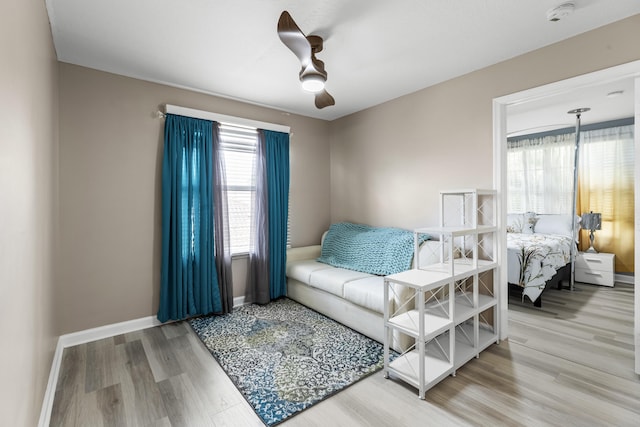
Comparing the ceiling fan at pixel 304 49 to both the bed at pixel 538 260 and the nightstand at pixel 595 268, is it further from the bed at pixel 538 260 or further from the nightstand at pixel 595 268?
the nightstand at pixel 595 268

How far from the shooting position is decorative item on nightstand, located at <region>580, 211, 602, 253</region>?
4.42 meters

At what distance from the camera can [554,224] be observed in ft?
15.4

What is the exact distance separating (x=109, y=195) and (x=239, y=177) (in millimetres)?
1294

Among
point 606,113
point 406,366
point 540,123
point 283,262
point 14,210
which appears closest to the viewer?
point 14,210

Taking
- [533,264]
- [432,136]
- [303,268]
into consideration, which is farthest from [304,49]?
[533,264]

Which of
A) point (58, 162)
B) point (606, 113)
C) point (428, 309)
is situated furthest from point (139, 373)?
point (606, 113)

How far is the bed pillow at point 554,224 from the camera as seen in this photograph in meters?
4.58

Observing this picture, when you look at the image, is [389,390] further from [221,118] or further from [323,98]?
[221,118]

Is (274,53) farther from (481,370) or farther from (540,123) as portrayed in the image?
(540,123)

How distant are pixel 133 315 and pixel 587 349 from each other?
4.10m

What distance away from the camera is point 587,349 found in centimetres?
244

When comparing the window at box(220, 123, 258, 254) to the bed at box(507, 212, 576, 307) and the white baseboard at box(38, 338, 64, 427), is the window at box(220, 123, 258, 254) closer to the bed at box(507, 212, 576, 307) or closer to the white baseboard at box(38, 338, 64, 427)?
the white baseboard at box(38, 338, 64, 427)

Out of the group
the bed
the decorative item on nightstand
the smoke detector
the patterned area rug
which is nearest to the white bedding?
the bed

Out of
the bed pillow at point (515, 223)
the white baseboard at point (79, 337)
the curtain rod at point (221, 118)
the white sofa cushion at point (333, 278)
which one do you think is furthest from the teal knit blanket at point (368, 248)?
the bed pillow at point (515, 223)
